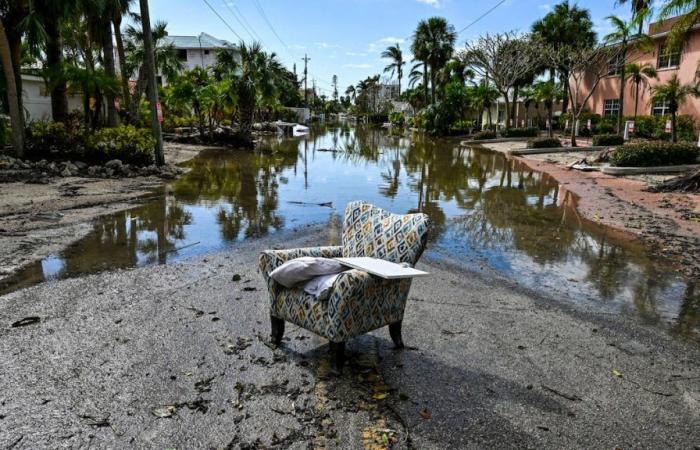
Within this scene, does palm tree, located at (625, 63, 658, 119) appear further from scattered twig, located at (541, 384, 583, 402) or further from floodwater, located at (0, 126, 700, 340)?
scattered twig, located at (541, 384, 583, 402)

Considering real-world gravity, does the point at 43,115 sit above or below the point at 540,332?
above

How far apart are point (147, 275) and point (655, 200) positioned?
1246cm

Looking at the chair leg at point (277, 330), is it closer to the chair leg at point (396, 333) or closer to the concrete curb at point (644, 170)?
the chair leg at point (396, 333)

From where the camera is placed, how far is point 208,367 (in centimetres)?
396

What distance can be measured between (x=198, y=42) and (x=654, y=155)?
59195mm

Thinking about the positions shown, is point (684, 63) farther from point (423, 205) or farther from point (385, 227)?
point (385, 227)

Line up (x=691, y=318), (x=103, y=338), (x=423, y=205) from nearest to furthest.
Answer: (x=103, y=338)
(x=691, y=318)
(x=423, y=205)

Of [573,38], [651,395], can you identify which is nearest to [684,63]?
[573,38]

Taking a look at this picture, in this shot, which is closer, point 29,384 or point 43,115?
point 29,384

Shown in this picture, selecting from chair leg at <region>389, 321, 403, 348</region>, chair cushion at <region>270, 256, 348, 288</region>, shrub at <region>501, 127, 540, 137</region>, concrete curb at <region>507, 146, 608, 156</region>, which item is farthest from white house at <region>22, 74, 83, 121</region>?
shrub at <region>501, 127, 540, 137</region>

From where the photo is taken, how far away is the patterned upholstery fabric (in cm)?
380

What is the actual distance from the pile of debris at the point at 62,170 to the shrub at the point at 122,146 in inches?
17.9

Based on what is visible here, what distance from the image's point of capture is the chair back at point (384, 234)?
4.34 meters

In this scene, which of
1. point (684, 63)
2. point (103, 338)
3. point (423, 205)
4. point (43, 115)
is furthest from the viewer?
point (684, 63)
